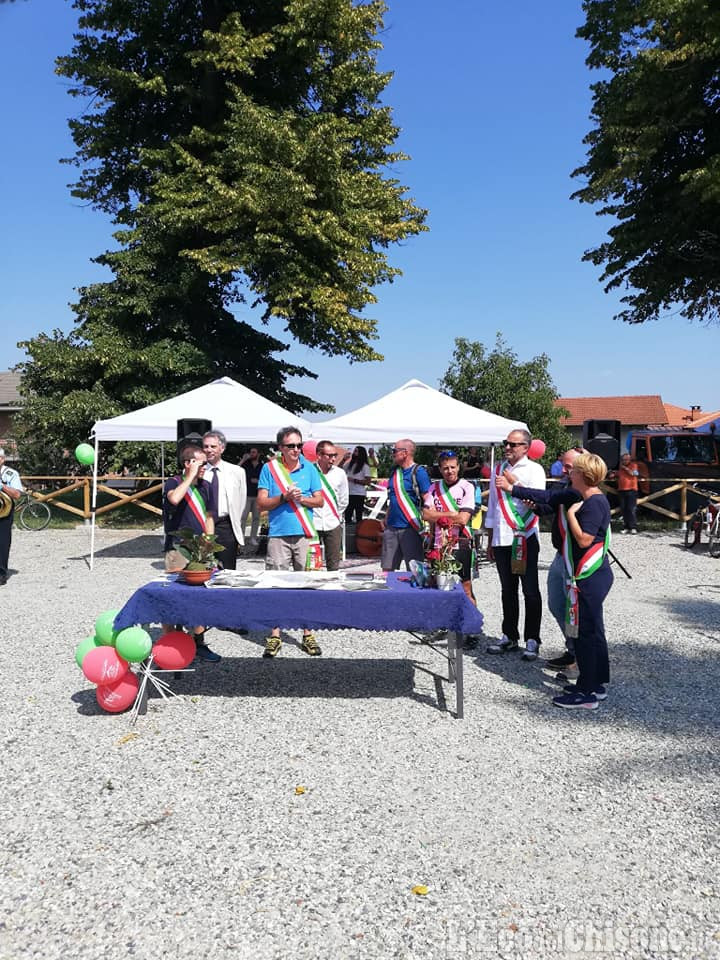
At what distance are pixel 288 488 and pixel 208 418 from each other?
621 cm

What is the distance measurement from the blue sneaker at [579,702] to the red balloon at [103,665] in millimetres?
2892

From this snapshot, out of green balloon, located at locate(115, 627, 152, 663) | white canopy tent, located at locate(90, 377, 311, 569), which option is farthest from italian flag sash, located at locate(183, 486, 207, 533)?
white canopy tent, located at locate(90, 377, 311, 569)

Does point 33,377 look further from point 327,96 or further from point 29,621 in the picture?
point 29,621

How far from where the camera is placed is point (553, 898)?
2736mm

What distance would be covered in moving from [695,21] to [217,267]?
1141cm

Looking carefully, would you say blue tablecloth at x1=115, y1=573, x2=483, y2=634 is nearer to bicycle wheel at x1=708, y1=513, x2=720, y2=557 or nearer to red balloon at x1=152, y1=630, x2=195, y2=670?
red balloon at x1=152, y1=630, x2=195, y2=670

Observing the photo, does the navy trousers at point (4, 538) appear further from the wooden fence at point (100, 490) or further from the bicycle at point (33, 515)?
the bicycle at point (33, 515)

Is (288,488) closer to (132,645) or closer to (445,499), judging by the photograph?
(445,499)

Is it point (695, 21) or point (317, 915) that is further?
point (695, 21)

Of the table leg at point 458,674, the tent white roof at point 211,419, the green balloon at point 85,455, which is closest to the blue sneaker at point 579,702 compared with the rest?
the table leg at point 458,674

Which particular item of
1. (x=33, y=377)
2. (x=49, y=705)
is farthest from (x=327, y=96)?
(x=49, y=705)

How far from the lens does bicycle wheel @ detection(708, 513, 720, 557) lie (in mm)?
12258

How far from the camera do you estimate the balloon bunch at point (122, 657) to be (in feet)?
14.5

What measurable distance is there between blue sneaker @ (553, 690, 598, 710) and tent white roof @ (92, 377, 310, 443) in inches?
277
